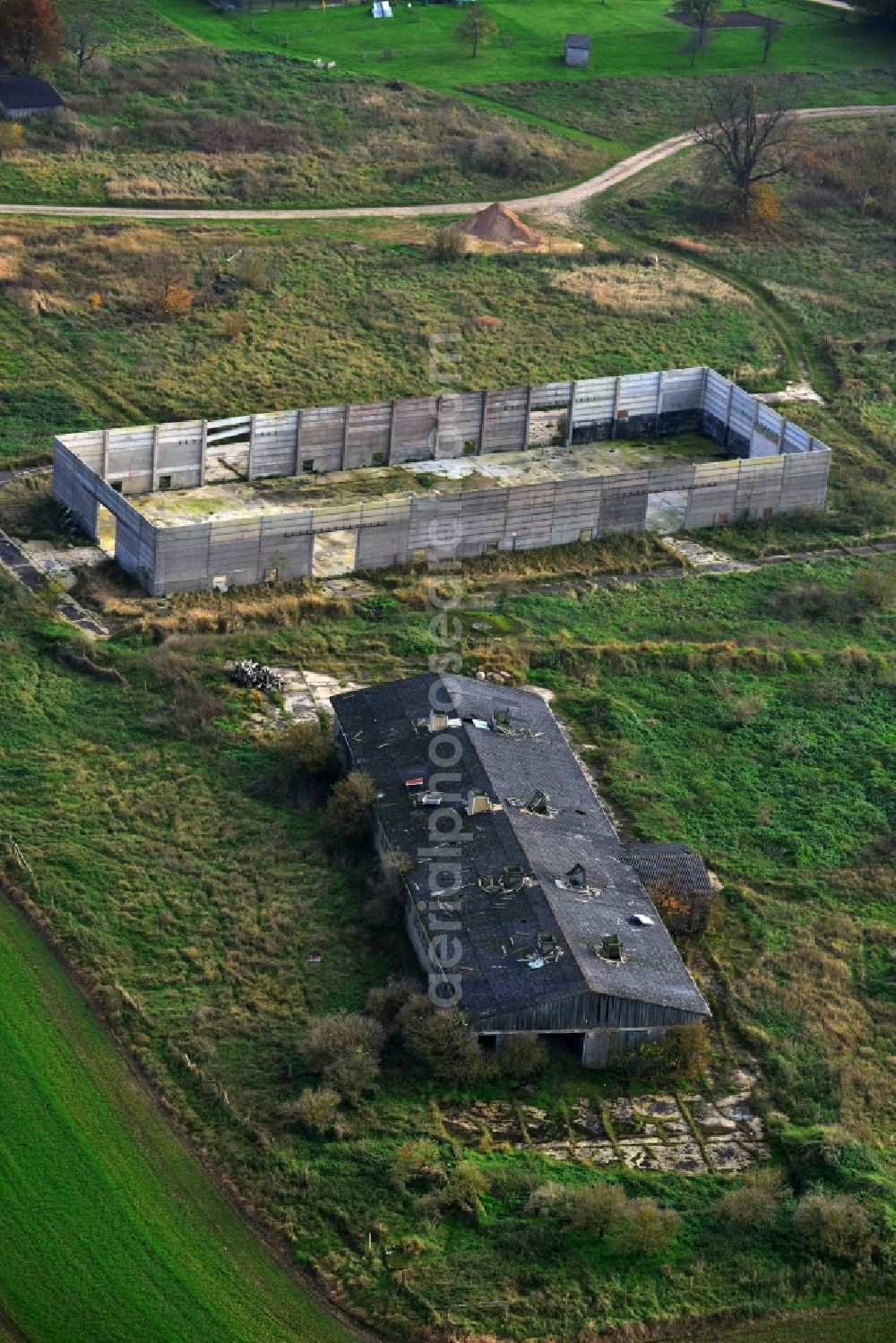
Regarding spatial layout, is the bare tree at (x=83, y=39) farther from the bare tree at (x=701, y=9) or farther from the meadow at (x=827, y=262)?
the bare tree at (x=701, y=9)

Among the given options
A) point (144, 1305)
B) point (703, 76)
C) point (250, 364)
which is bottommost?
point (144, 1305)

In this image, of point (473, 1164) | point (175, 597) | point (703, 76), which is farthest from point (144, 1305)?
point (703, 76)

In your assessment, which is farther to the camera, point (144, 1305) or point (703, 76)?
point (703, 76)

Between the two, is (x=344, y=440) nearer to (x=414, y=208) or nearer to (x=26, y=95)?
(x=414, y=208)

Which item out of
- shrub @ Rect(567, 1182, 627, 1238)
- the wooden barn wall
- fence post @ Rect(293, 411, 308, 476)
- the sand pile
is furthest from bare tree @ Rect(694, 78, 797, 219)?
shrub @ Rect(567, 1182, 627, 1238)

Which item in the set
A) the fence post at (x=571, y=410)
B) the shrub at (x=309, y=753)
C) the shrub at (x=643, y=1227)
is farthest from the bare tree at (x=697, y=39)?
the shrub at (x=643, y=1227)

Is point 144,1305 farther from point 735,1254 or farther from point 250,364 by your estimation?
point 250,364
